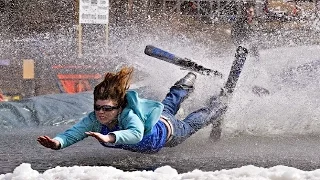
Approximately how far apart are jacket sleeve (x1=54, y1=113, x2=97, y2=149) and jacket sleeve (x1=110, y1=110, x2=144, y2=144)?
219mm

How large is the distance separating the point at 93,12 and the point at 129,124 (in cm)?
920

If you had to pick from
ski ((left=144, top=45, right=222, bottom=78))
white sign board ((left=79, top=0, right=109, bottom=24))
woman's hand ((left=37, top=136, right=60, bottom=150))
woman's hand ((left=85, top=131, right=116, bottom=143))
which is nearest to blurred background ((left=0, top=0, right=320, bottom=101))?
white sign board ((left=79, top=0, right=109, bottom=24))

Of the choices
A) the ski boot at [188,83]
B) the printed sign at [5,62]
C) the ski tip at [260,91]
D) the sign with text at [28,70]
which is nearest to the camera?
the ski boot at [188,83]

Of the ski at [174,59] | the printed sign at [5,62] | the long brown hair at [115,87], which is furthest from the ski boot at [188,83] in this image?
the printed sign at [5,62]

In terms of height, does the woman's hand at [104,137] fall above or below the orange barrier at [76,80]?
above

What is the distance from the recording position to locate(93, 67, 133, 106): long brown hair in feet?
19.2

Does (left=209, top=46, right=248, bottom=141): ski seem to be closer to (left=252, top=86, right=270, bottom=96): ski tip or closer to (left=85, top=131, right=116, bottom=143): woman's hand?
(left=252, top=86, right=270, bottom=96): ski tip

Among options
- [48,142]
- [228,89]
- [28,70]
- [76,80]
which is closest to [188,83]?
[228,89]

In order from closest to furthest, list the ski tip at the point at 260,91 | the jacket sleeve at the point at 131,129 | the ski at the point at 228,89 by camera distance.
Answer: the jacket sleeve at the point at 131,129 → the ski at the point at 228,89 → the ski tip at the point at 260,91

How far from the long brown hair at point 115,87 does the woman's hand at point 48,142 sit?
0.52 meters

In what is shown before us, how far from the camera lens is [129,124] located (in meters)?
5.77

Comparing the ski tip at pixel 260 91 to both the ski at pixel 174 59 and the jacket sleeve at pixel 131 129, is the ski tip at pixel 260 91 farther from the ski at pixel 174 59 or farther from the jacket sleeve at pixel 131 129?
the jacket sleeve at pixel 131 129

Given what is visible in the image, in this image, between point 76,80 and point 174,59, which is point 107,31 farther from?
point 174,59

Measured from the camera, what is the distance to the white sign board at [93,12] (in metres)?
14.8
